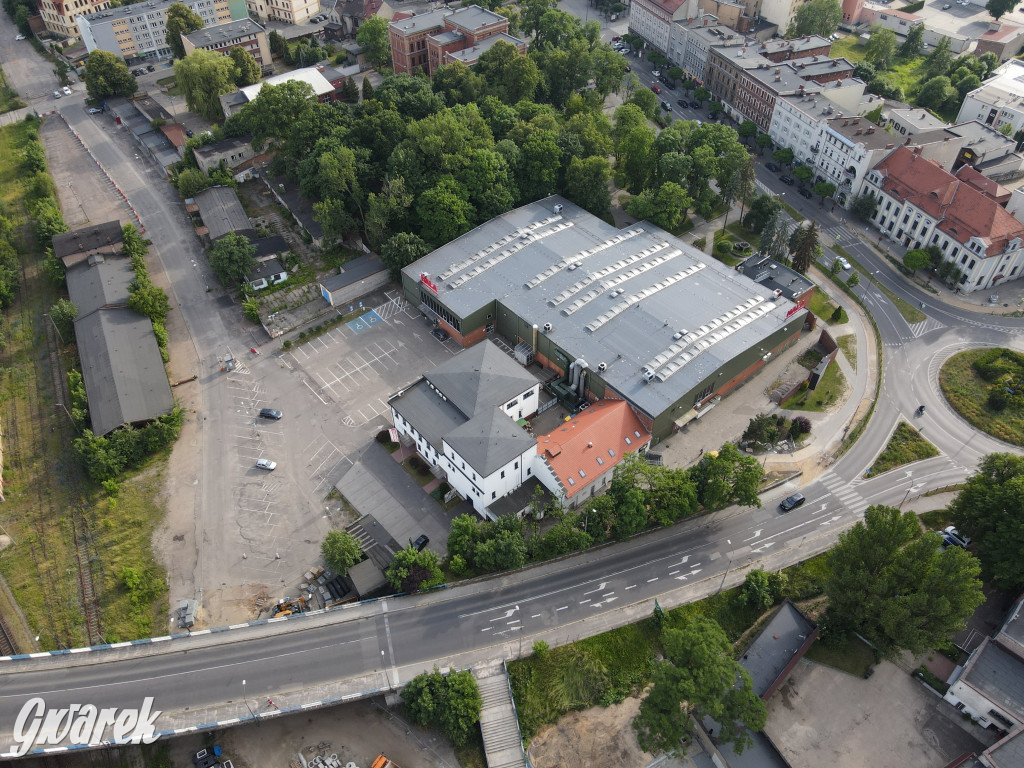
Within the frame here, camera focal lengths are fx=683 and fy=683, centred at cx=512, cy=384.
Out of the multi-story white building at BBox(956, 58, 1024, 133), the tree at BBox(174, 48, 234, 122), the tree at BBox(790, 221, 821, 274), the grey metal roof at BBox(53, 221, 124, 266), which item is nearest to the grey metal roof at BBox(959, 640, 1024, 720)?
the tree at BBox(790, 221, 821, 274)

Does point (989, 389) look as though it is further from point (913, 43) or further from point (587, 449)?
point (913, 43)

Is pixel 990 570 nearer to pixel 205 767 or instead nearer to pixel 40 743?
pixel 205 767

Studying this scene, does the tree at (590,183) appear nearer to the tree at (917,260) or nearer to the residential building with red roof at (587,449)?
the residential building with red roof at (587,449)

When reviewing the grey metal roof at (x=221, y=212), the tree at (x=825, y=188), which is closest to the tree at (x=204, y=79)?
the grey metal roof at (x=221, y=212)

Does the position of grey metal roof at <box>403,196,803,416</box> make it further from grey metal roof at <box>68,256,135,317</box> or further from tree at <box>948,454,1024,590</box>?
Answer: grey metal roof at <box>68,256,135,317</box>

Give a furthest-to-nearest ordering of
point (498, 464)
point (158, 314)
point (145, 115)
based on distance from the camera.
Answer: point (145, 115) < point (158, 314) < point (498, 464)

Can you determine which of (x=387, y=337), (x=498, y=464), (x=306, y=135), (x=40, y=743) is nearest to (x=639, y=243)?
(x=387, y=337)

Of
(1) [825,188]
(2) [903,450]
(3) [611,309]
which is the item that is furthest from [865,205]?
(3) [611,309]

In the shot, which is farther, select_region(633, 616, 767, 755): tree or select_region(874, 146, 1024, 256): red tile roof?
select_region(874, 146, 1024, 256): red tile roof
